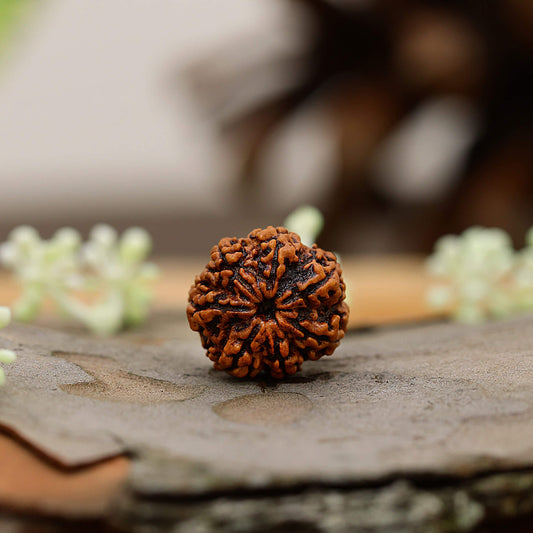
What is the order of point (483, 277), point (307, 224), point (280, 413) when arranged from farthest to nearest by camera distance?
point (483, 277) → point (307, 224) → point (280, 413)

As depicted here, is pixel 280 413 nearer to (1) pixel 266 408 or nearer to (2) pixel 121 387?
(1) pixel 266 408

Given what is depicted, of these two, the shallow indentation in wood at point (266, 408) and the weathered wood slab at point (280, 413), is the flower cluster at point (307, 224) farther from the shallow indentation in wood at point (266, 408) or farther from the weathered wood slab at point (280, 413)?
the shallow indentation in wood at point (266, 408)

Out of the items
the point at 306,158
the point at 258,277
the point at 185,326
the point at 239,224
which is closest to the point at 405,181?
the point at 306,158

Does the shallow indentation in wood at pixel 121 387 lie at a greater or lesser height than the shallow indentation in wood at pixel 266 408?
greater

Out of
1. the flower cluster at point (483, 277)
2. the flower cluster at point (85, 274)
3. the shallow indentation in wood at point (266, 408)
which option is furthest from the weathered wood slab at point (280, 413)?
the flower cluster at point (483, 277)

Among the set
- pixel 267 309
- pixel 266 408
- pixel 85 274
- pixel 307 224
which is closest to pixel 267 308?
pixel 267 309

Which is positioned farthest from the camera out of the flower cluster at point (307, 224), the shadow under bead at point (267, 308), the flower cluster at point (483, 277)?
the flower cluster at point (483, 277)

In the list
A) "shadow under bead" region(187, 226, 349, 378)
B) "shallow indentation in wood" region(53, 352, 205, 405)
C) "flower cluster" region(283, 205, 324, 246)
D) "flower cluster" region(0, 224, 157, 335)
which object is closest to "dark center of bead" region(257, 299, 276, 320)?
"shadow under bead" region(187, 226, 349, 378)

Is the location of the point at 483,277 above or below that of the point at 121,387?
above
